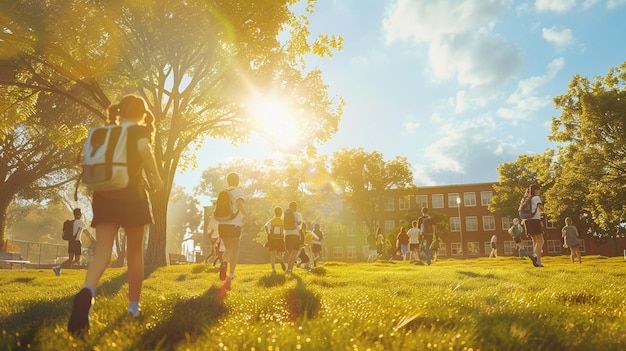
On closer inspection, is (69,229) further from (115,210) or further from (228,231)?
(115,210)

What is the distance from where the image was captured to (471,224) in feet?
237

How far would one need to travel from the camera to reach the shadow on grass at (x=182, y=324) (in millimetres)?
3080

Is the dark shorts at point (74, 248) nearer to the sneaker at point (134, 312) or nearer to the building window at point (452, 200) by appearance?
the sneaker at point (134, 312)

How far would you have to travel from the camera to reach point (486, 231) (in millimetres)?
71500

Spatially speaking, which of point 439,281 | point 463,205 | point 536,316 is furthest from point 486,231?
point 536,316

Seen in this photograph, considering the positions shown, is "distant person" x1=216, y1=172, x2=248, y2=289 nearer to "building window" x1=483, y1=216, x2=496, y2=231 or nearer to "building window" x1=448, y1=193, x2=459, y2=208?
"building window" x1=483, y1=216, x2=496, y2=231

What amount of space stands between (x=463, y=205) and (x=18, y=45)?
70162 mm

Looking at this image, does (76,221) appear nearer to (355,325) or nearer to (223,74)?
(223,74)

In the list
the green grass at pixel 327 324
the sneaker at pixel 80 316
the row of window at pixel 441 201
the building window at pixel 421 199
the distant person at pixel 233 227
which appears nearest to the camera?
the green grass at pixel 327 324

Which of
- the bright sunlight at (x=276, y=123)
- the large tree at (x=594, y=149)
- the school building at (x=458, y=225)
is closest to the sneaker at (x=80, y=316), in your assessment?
the bright sunlight at (x=276, y=123)

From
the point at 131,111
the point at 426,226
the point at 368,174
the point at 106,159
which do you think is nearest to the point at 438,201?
the point at 368,174

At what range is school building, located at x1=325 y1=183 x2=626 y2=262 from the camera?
70.4 m

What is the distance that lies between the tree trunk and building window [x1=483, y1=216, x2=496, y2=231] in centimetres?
6458

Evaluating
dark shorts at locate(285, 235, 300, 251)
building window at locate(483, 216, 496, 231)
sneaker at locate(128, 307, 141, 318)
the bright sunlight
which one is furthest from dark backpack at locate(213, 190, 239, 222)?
building window at locate(483, 216, 496, 231)
